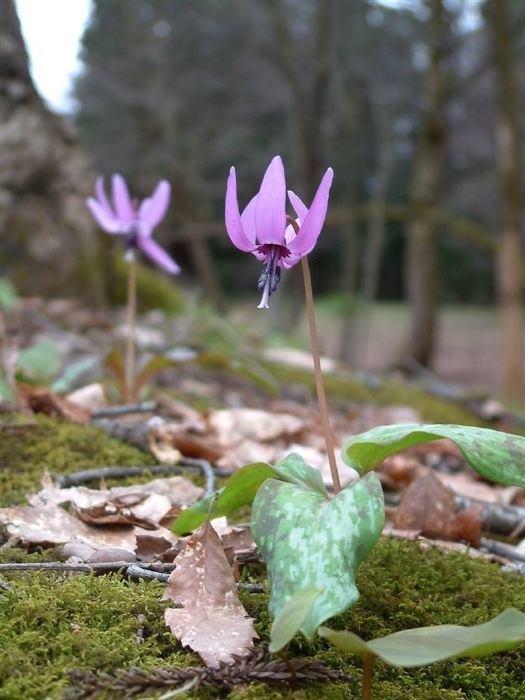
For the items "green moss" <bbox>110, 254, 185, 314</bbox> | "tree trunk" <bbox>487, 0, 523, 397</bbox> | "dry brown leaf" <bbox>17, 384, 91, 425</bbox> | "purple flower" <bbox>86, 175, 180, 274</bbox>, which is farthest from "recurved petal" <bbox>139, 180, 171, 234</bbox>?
"tree trunk" <bbox>487, 0, 523, 397</bbox>

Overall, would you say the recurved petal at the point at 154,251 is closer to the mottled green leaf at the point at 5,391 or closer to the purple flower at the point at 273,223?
the mottled green leaf at the point at 5,391

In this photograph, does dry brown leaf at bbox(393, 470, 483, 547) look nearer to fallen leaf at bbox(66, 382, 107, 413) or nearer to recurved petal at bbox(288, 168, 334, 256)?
recurved petal at bbox(288, 168, 334, 256)

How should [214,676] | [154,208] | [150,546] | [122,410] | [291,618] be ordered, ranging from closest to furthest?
[291,618], [214,676], [150,546], [122,410], [154,208]

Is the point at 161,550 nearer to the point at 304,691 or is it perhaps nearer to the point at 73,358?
the point at 304,691

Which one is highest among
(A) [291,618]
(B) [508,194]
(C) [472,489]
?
(B) [508,194]

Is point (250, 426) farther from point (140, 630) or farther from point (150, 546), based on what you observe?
point (140, 630)

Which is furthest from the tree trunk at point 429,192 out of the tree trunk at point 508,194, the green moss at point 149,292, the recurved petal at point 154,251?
the recurved petal at point 154,251

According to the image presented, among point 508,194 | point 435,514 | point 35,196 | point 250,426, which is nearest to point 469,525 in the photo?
point 435,514
